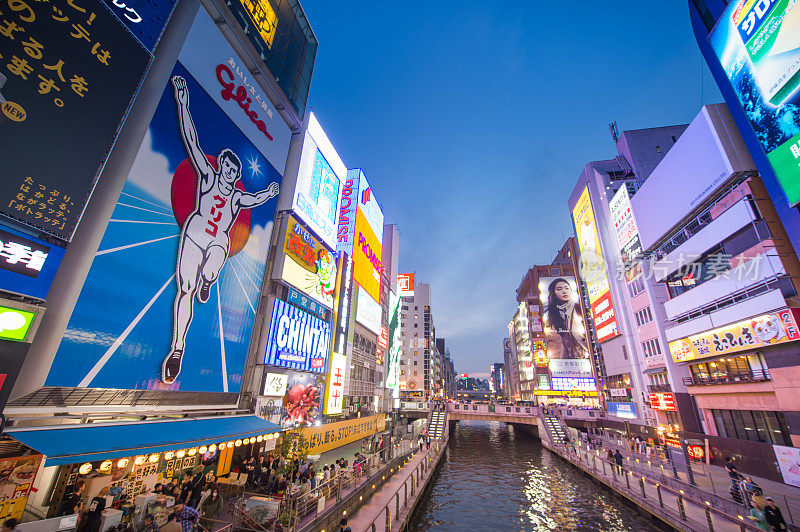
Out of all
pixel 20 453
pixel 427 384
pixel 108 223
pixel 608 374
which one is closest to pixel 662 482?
pixel 20 453

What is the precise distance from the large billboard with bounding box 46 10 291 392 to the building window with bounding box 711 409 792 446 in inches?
1417

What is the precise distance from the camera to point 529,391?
90.8 m

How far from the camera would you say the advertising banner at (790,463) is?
53.9 feet

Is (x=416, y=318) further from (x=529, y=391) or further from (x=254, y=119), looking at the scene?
(x=254, y=119)

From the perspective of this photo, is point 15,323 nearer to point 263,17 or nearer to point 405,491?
point 405,491

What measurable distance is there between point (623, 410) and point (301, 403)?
3962 cm

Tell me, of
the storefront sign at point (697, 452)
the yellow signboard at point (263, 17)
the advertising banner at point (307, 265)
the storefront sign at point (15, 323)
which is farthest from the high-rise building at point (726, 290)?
the storefront sign at point (15, 323)

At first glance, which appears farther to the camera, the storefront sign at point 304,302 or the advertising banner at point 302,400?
the storefront sign at point 304,302

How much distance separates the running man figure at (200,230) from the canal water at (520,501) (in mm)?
15303

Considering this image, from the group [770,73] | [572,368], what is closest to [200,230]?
[770,73]

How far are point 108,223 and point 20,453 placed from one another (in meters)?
7.28

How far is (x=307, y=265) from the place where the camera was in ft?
80.6

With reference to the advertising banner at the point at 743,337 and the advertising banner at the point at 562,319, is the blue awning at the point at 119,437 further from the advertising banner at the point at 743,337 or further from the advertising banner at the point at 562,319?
the advertising banner at the point at 562,319

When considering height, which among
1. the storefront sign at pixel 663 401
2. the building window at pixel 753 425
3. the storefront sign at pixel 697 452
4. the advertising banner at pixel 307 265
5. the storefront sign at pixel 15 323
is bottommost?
the storefront sign at pixel 697 452
